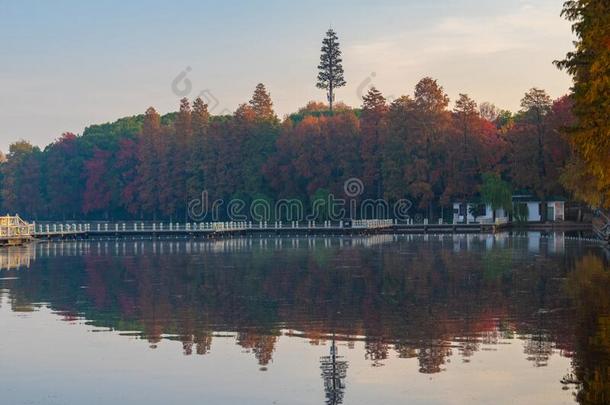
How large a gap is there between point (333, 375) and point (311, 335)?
209 inches

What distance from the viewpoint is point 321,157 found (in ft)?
364

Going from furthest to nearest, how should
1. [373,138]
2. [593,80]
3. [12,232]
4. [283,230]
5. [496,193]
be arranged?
[373,138] → [283,230] → [496,193] → [12,232] → [593,80]

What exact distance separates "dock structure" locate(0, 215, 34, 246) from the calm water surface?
3491cm

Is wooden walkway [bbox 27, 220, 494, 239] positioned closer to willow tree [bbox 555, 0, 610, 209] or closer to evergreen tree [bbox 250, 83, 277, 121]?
evergreen tree [bbox 250, 83, 277, 121]

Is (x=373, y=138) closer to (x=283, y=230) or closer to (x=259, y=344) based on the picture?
(x=283, y=230)

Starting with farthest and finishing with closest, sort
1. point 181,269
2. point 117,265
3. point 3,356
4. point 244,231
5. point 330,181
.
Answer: point 330,181 → point 244,231 → point 117,265 → point 181,269 → point 3,356

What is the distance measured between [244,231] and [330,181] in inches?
565

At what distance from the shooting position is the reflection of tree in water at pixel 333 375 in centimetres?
1712

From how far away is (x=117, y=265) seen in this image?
54.5 meters

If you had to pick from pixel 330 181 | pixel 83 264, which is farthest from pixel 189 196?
pixel 83 264

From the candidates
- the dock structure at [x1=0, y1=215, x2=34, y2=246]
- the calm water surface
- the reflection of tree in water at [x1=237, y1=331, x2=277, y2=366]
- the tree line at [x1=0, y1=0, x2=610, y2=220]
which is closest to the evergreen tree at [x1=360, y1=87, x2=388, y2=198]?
the tree line at [x1=0, y1=0, x2=610, y2=220]

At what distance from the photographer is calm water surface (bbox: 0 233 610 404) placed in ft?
58.9

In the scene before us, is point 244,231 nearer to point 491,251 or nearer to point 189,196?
point 189,196

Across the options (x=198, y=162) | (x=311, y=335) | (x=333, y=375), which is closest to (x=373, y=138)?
(x=198, y=162)
